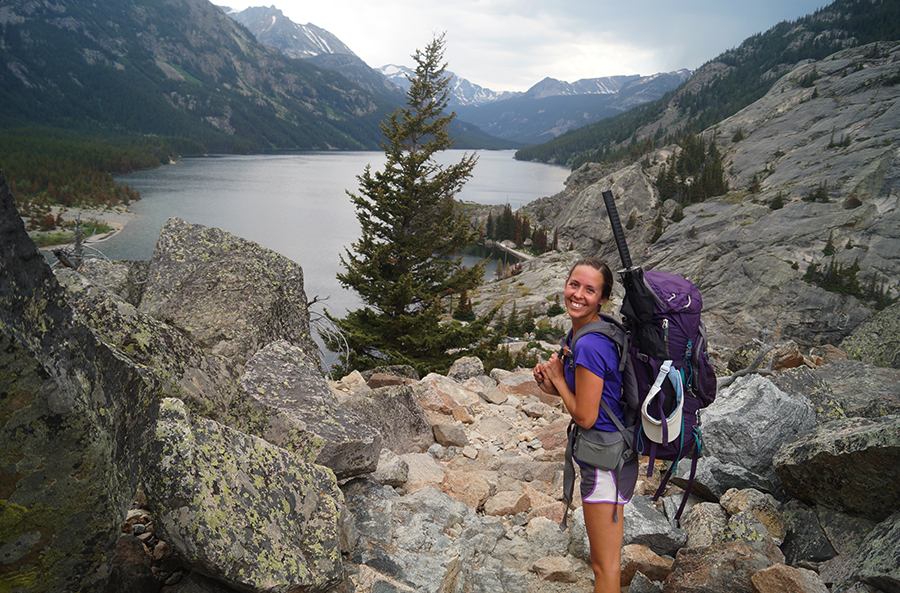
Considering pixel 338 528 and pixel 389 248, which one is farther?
pixel 389 248

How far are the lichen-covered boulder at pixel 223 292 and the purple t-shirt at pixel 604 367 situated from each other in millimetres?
4626

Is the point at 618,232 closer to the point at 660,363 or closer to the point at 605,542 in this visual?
the point at 660,363

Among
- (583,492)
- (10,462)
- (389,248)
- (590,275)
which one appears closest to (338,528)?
(583,492)

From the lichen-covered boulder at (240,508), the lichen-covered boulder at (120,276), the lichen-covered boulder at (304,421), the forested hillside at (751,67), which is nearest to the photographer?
the lichen-covered boulder at (240,508)

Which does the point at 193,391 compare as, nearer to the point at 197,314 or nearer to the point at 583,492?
the point at 197,314

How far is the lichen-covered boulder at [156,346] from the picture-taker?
3733mm

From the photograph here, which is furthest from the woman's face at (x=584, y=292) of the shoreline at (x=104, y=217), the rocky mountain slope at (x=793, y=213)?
the shoreline at (x=104, y=217)

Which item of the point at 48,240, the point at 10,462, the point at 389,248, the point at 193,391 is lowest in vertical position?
the point at 48,240

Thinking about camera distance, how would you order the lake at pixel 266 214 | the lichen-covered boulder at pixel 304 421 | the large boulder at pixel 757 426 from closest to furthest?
1. the lichen-covered boulder at pixel 304 421
2. the large boulder at pixel 757 426
3. the lake at pixel 266 214

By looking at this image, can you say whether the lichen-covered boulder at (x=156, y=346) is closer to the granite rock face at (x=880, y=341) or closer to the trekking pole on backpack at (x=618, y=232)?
the trekking pole on backpack at (x=618, y=232)

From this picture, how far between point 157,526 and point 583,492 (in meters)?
2.64

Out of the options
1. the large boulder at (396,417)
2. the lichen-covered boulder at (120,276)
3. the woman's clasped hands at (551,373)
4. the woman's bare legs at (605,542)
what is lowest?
the large boulder at (396,417)

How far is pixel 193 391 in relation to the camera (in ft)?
13.2

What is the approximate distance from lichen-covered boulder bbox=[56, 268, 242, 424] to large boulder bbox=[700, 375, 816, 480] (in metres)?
5.40
